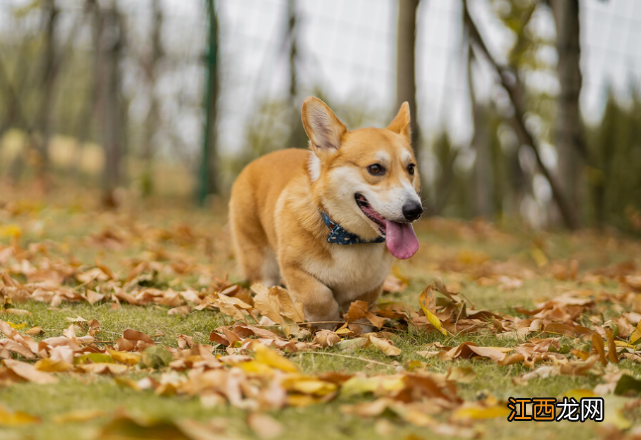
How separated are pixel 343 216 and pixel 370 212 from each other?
13cm

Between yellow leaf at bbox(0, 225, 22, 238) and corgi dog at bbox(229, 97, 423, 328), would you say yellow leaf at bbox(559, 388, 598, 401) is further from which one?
yellow leaf at bbox(0, 225, 22, 238)

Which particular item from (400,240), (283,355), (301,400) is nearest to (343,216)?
(400,240)

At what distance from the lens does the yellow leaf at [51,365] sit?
6.18 ft

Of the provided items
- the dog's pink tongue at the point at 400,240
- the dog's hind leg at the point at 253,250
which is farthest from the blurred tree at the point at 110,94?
the dog's pink tongue at the point at 400,240

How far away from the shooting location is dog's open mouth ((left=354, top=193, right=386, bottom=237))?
262 cm

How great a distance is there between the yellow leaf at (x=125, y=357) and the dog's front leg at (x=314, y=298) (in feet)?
2.80

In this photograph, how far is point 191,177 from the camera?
913 cm

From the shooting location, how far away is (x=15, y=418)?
1440 millimetres

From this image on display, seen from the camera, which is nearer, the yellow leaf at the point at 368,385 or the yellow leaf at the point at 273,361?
the yellow leaf at the point at 368,385

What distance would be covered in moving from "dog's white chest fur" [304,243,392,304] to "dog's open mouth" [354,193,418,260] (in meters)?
0.18

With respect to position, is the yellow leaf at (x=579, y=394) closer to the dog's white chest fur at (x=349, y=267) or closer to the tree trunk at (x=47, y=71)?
the dog's white chest fur at (x=349, y=267)

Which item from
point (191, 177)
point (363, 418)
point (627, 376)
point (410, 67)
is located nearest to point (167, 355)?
point (363, 418)

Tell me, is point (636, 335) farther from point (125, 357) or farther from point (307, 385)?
point (125, 357)

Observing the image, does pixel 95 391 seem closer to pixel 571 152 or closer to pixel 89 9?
pixel 571 152
